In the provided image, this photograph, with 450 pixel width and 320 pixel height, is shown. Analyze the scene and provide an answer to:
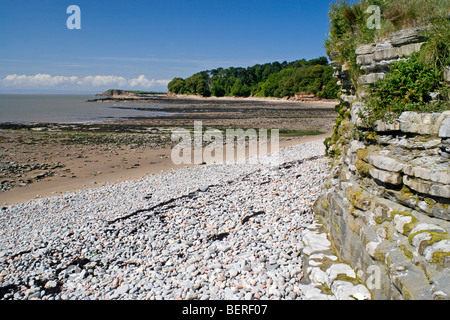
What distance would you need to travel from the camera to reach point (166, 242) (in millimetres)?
8008

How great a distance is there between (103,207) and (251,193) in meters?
5.40

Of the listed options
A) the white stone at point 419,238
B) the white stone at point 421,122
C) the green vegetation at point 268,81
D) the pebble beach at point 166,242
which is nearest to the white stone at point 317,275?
the pebble beach at point 166,242

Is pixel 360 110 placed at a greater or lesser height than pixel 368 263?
greater

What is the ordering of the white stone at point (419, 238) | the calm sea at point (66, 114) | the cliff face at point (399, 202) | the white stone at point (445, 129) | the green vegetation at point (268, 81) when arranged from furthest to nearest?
the green vegetation at point (268, 81) → the calm sea at point (66, 114) → the white stone at point (445, 129) → the white stone at point (419, 238) → the cliff face at point (399, 202)

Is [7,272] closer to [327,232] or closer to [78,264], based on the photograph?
[78,264]

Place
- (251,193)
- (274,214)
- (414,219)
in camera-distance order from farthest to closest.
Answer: (251,193), (274,214), (414,219)

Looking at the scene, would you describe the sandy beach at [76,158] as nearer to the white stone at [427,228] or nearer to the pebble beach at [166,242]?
the pebble beach at [166,242]

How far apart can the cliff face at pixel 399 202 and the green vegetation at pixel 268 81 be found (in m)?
69.7

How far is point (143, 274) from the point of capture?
6.61 meters

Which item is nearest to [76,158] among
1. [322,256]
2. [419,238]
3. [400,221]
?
[322,256]

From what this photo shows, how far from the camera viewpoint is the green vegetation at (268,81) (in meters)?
99.5

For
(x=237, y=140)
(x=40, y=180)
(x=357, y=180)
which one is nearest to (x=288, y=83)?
(x=237, y=140)

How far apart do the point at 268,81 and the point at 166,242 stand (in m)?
131

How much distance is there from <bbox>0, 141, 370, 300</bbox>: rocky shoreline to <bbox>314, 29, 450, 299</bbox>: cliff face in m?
1.42
